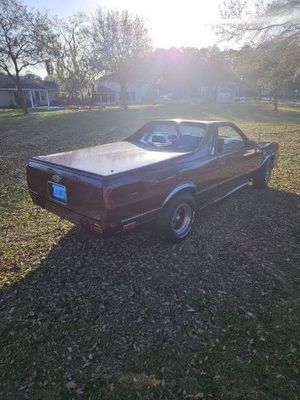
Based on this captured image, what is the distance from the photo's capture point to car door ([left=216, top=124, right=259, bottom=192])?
5.28 m

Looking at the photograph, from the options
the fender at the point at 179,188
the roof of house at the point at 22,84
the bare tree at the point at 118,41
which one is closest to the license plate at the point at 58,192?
the fender at the point at 179,188

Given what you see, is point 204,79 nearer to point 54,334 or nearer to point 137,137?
point 137,137

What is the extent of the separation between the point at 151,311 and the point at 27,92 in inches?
1964

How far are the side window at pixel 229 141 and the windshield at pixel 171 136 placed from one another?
0.42 meters

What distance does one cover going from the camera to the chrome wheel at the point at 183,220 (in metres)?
4.60

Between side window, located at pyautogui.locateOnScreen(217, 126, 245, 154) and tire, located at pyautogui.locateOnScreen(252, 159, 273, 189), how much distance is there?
3.43 feet

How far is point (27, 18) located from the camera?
25391 mm

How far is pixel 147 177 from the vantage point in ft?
12.7

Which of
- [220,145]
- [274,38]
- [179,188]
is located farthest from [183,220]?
[274,38]

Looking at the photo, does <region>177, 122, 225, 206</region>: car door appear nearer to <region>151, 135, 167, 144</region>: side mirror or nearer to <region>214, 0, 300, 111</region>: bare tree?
<region>151, 135, 167, 144</region>: side mirror

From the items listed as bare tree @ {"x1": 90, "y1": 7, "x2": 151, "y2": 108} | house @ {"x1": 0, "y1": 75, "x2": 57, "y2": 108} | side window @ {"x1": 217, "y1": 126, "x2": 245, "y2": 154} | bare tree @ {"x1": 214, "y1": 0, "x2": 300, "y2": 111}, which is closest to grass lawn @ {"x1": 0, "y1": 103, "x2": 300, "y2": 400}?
side window @ {"x1": 217, "y1": 126, "x2": 245, "y2": 154}

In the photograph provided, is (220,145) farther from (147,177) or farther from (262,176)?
(262,176)

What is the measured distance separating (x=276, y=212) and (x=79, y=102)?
46.2 meters

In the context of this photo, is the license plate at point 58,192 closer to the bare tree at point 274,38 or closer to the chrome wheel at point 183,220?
the chrome wheel at point 183,220
